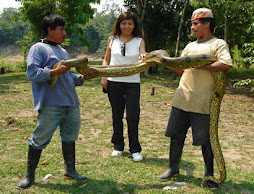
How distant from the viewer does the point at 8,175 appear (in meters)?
3.74

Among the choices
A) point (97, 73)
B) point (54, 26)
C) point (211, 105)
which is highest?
point (54, 26)

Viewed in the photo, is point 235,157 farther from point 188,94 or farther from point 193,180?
point 188,94

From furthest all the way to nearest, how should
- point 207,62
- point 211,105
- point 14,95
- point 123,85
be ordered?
point 14,95 → point 123,85 → point 211,105 → point 207,62

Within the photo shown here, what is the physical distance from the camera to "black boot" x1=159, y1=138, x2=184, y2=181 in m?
3.70

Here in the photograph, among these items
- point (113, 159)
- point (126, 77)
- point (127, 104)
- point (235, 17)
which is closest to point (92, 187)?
point (113, 159)

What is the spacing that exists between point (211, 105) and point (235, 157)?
1890 mm

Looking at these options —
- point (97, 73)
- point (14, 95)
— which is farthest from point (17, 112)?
point (97, 73)

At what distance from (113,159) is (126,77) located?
4.40 feet

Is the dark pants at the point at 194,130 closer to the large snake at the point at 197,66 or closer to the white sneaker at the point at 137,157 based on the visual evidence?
the large snake at the point at 197,66

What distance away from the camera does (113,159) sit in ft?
14.6

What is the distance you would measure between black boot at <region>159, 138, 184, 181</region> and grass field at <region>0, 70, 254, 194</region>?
0.30 ft

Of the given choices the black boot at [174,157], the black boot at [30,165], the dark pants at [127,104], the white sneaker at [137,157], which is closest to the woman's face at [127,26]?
the dark pants at [127,104]

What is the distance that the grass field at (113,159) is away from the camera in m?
3.53

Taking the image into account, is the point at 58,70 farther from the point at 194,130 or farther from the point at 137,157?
the point at 137,157
